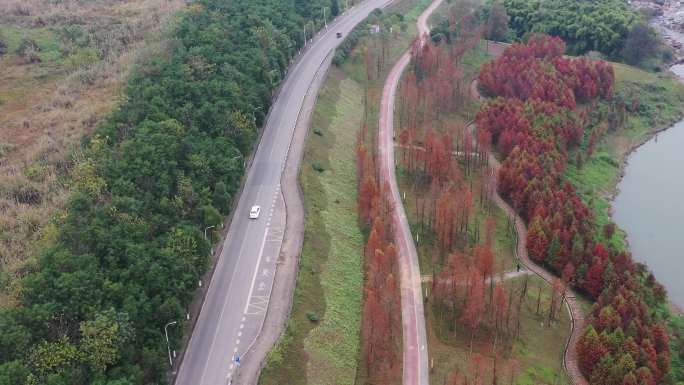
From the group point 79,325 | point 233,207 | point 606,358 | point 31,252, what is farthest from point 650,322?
point 31,252

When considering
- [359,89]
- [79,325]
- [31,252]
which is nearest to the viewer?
[79,325]

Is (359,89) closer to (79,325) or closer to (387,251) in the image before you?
(387,251)

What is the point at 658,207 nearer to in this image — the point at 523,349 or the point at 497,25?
the point at 523,349

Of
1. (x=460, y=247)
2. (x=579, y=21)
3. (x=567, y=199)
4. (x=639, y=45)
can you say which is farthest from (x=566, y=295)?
(x=579, y=21)

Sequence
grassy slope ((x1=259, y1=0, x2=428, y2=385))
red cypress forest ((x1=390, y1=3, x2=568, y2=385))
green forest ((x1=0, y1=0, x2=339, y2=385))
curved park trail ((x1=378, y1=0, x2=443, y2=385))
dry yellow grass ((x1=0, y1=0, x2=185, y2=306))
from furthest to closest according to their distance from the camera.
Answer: dry yellow grass ((x1=0, y1=0, x2=185, y2=306)), red cypress forest ((x1=390, y1=3, x2=568, y2=385)), curved park trail ((x1=378, y1=0, x2=443, y2=385)), grassy slope ((x1=259, y1=0, x2=428, y2=385)), green forest ((x1=0, y1=0, x2=339, y2=385))

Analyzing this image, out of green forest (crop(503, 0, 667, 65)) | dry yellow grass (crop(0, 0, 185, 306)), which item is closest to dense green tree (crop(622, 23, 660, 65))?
green forest (crop(503, 0, 667, 65))

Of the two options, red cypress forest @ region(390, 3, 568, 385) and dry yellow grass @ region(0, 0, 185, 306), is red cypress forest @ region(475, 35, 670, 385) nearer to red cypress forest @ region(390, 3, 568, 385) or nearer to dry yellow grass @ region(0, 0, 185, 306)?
red cypress forest @ region(390, 3, 568, 385)

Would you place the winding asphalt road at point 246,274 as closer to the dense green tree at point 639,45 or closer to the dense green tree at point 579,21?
the dense green tree at point 579,21
